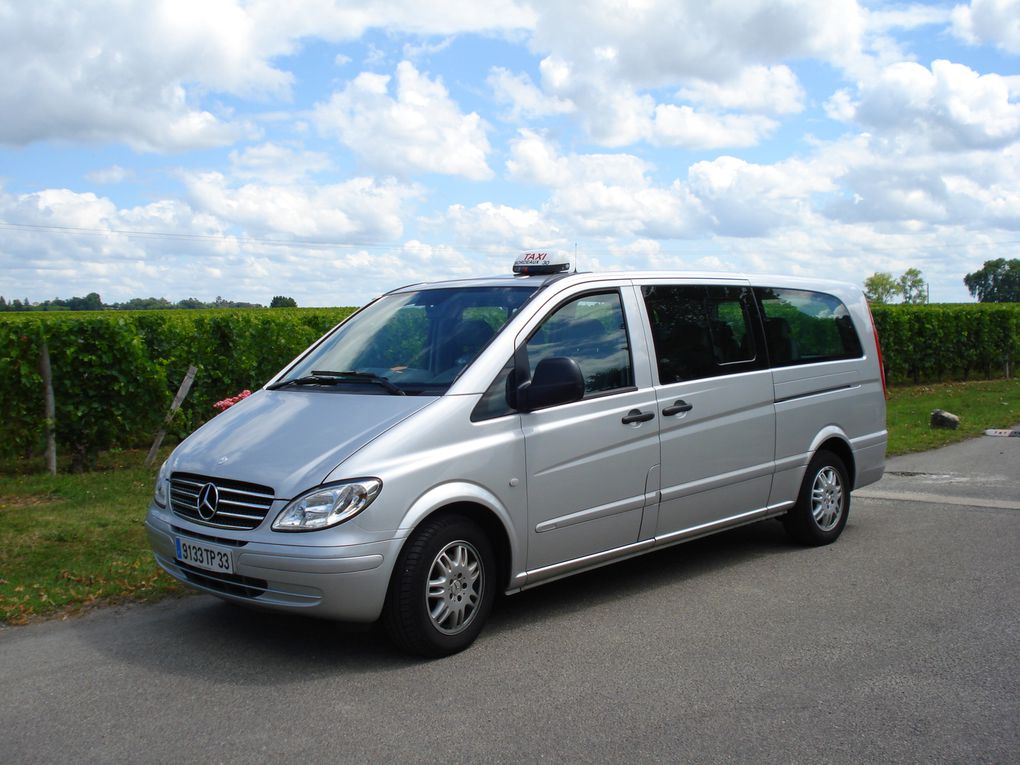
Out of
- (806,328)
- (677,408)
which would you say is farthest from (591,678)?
(806,328)

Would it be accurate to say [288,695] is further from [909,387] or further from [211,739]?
[909,387]

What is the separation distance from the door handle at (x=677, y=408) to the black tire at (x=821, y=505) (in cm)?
164

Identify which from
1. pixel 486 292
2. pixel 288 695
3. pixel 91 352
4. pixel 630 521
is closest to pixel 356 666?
pixel 288 695

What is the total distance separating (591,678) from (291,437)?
1978 mm

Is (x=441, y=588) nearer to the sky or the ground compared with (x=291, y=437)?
nearer to the ground

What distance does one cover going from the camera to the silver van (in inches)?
194

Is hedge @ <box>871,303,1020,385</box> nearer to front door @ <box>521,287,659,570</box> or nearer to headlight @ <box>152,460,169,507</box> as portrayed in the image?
front door @ <box>521,287,659,570</box>

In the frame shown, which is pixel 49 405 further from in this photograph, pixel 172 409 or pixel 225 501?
pixel 225 501

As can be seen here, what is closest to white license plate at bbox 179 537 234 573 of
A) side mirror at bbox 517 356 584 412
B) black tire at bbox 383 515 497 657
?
black tire at bbox 383 515 497 657

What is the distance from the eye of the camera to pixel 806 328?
7.73 metres

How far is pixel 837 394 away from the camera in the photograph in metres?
7.84

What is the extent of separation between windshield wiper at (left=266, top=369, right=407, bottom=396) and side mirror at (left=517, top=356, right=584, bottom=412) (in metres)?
0.67

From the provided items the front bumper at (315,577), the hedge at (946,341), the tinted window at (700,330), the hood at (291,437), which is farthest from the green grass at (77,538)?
the hedge at (946,341)

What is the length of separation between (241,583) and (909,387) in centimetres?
2482
